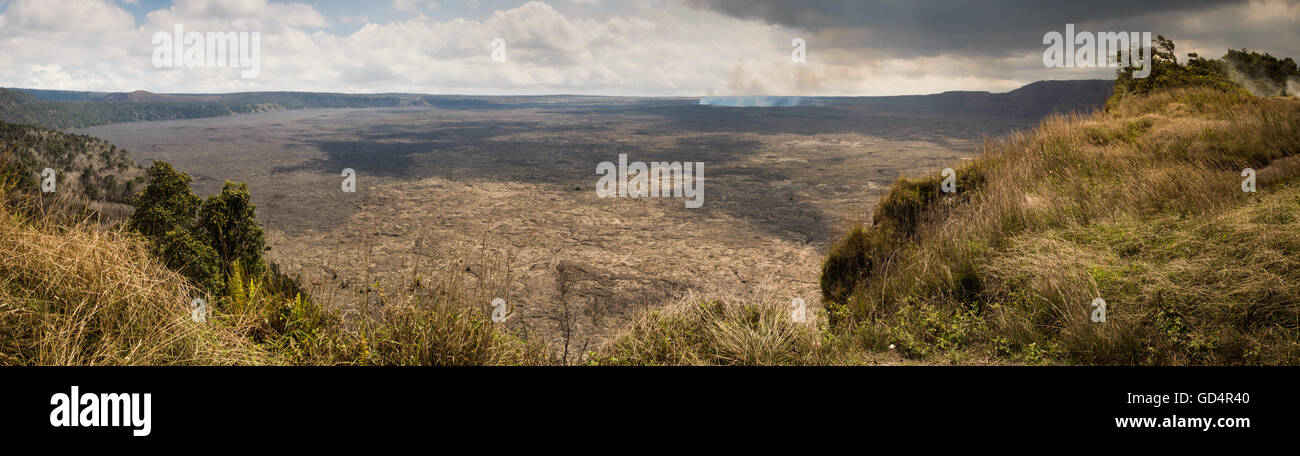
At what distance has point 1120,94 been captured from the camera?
46.8 feet

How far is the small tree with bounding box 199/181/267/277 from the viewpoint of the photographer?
5.80 metres

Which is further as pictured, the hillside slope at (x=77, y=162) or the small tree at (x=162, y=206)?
the hillside slope at (x=77, y=162)

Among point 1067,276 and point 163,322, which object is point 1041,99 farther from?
point 163,322

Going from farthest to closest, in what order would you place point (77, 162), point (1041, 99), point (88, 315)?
point (1041, 99) → point (77, 162) → point (88, 315)

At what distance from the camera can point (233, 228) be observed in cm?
594

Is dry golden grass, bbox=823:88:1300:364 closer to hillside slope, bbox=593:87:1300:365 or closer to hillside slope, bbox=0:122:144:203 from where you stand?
hillside slope, bbox=593:87:1300:365

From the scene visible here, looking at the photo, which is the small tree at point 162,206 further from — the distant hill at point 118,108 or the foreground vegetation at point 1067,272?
the distant hill at point 118,108

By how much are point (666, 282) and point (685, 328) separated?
16.7ft

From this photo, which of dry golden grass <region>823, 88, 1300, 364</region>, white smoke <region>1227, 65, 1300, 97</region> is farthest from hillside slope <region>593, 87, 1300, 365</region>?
white smoke <region>1227, 65, 1300, 97</region>

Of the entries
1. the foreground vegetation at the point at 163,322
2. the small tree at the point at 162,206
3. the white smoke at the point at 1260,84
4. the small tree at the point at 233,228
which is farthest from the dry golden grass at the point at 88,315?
the white smoke at the point at 1260,84

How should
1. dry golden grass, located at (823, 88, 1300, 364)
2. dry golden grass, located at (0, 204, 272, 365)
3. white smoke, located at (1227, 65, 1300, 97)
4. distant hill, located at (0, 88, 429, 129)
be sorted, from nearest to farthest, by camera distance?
dry golden grass, located at (0, 204, 272, 365), dry golden grass, located at (823, 88, 1300, 364), white smoke, located at (1227, 65, 1300, 97), distant hill, located at (0, 88, 429, 129)

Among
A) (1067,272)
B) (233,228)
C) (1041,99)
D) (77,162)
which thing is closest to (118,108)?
(77,162)

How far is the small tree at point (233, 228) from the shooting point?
228 inches
